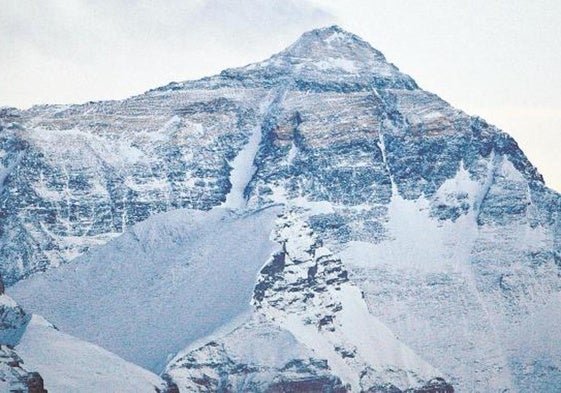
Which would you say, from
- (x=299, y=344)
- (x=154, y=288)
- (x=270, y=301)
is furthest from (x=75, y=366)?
(x=154, y=288)

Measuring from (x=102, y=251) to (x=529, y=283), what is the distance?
230 ft

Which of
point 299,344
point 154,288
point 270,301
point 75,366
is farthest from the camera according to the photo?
point 154,288

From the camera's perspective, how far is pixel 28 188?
196 metres

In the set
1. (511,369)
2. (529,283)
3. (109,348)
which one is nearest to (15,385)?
(109,348)

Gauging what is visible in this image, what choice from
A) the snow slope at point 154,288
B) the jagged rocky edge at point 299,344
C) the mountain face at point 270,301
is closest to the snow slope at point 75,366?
the mountain face at point 270,301

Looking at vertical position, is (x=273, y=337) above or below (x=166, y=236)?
below

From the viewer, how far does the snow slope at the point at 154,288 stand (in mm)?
170875

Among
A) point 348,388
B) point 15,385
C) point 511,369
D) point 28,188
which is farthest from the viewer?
point 28,188

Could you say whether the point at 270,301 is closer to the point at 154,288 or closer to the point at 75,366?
the point at 154,288

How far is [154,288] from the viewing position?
185 meters

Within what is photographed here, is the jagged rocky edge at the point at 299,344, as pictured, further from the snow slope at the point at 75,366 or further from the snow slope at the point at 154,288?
the snow slope at the point at 75,366

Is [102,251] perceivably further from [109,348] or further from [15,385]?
[15,385]

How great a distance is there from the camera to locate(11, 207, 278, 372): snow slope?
170875 mm

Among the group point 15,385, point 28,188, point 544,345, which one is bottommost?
point 15,385
